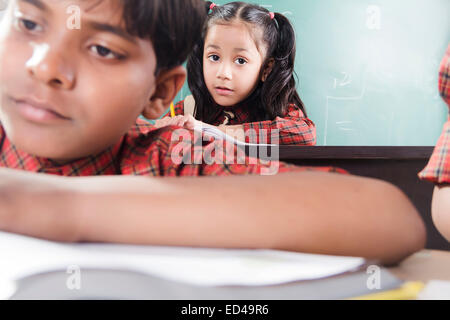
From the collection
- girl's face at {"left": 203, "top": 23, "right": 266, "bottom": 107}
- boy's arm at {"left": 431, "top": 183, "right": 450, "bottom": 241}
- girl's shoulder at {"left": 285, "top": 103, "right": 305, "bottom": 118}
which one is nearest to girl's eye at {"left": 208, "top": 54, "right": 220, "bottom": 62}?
girl's face at {"left": 203, "top": 23, "right": 266, "bottom": 107}

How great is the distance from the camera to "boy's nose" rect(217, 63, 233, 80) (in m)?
0.35

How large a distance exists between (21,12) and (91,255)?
15 centimetres

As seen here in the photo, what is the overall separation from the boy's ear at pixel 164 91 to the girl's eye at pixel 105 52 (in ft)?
0.12

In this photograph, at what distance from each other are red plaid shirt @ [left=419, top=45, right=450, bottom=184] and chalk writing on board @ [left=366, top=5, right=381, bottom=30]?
0.39 ft

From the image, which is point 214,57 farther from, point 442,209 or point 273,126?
point 442,209

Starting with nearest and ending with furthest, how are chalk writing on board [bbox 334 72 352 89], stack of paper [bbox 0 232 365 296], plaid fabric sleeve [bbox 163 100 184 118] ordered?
stack of paper [bbox 0 232 365 296]
plaid fabric sleeve [bbox 163 100 184 118]
chalk writing on board [bbox 334 72 352 89]

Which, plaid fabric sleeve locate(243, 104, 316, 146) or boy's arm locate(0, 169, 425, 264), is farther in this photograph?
plaid fabric sleeve locate(243, 104, 316, 146)

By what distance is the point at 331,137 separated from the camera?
43 centimetres

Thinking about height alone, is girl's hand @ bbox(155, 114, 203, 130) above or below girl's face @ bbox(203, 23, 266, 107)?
below

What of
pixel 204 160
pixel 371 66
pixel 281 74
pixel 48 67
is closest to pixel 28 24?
pixel 48 67

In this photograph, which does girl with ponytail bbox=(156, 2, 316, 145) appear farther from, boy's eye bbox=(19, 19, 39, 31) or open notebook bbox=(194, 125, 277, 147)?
boy's eye bbox=(19, 19, 39, 31)

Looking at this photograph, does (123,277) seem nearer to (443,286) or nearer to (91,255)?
(91,255)

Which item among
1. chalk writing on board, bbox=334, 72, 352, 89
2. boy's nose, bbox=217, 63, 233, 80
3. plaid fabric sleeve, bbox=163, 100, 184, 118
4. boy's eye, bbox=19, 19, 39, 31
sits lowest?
plaid fabric sleeve, bbox=163, 100, 184, 118

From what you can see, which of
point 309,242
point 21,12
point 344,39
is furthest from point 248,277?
point 344,39
